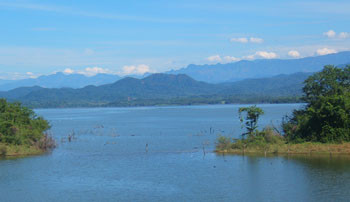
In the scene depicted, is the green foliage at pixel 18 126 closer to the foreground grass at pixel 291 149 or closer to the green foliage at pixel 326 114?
the foreground grass at pixel 291 149

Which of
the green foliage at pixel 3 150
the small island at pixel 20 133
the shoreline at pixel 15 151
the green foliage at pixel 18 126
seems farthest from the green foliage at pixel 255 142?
the green foliage at pixel 3 150

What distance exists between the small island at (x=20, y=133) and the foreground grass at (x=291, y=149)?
2137 centimetres

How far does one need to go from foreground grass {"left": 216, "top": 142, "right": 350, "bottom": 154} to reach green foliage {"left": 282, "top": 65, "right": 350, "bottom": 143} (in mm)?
1315

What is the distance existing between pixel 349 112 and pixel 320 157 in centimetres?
624

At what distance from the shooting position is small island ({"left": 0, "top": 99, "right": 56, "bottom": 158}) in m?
46.7

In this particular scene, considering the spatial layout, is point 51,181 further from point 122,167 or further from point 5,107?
point 5,107

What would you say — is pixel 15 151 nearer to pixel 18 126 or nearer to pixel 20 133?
pixel 20 133

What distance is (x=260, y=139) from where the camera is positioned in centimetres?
4547

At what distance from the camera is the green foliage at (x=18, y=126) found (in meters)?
46.9

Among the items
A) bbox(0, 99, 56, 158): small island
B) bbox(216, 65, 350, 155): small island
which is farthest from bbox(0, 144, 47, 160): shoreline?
bbox(216, 65, 350, 155): small island

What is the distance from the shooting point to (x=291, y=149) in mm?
43219

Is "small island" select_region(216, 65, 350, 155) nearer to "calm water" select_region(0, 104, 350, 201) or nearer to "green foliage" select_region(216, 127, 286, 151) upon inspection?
"green foliage" select_region(216, 127, 286, 151)

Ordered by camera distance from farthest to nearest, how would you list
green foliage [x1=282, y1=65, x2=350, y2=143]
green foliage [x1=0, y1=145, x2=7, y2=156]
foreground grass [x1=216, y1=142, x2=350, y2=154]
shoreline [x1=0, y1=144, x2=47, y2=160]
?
shoreline [x1=0, y1=144, x2=47, y2=160] → green foliage [x1=0, y1=145, x2=7, y2=156] → green foliage [x1=282, y1=65, x2=350, y2=143] → foreground grass [x1=216, y1=142, x2=350, y2=154]

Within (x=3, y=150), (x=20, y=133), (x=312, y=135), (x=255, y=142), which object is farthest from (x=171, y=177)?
(x=3, y=150)
